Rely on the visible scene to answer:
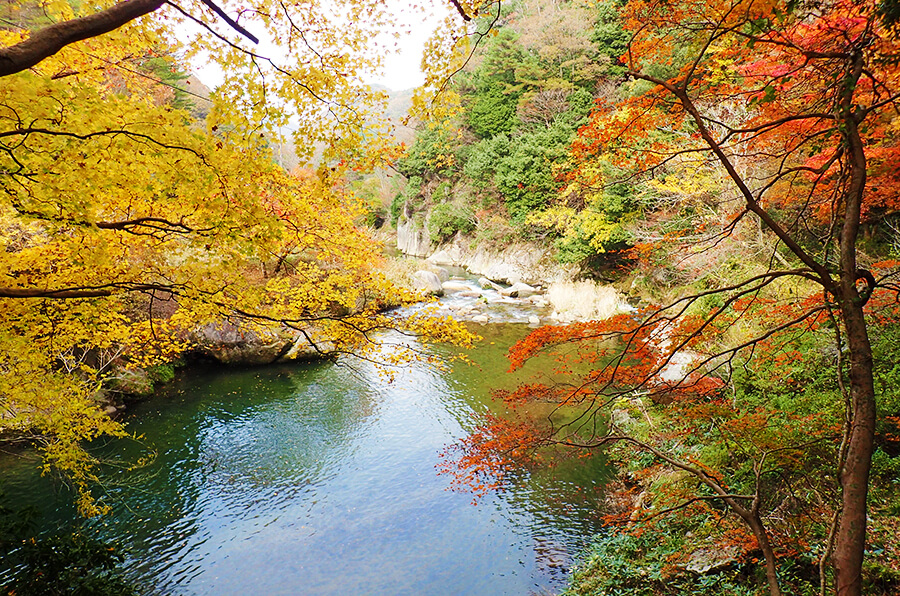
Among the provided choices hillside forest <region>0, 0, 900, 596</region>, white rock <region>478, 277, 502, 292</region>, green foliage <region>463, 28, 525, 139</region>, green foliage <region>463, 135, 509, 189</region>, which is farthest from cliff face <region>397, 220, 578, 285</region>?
hillside forest <region>0, 0, 900, 596</region>

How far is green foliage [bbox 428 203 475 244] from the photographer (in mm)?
27880

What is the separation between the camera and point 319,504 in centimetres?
730

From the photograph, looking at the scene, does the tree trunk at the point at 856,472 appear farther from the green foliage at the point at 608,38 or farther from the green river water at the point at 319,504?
the green foliage at the point at 608,38

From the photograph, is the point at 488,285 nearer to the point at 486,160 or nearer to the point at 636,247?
the point at 486,160

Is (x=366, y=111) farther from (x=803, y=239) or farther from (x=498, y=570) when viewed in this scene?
(x=803, y=239)

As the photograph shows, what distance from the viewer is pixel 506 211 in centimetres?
2469

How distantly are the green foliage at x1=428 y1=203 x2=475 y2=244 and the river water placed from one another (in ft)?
61.5

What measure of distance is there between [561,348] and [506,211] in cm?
1300

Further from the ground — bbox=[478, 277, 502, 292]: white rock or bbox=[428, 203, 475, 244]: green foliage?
bbox=[428, 203, 475, 244]: green foliage

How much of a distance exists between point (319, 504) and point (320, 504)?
2cm

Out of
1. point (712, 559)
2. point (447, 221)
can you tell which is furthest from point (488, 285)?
point (712, 559)

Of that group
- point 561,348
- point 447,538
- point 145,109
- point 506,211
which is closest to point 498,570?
point 447,538

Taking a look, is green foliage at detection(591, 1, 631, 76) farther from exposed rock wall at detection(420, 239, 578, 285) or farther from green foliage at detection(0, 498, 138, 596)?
green foliage at detection(0, 498, 138, 596)

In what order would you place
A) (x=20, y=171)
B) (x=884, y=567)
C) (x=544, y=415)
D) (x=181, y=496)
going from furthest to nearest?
(x=544, y=415) → (x=181, y=496) → (x=884, y=567) → (x=20, y=171)
